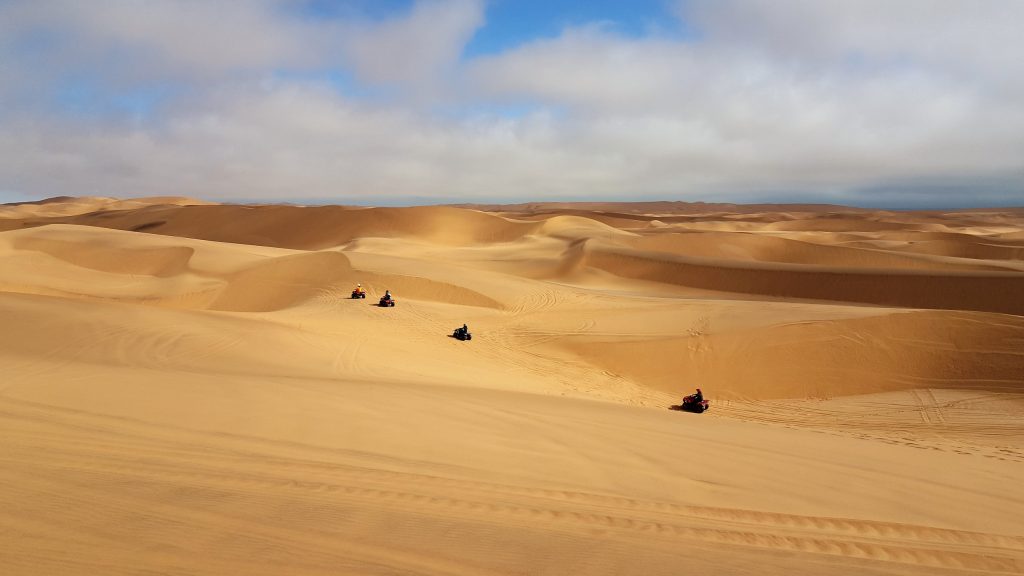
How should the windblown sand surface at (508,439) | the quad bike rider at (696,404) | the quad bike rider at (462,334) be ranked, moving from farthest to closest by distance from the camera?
the quad bike rider at (462,334)
the quad bike rider at (696,404)
the windblown sand surface at (508,439)

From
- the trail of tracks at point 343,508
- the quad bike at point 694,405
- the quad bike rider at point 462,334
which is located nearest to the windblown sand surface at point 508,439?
the trail of tracks at point 343,508

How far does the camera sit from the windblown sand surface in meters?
3.64

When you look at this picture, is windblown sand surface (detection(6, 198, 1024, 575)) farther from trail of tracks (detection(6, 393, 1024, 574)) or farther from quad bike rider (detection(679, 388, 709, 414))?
quad bike rider (detection(679, 388, 709, 414))

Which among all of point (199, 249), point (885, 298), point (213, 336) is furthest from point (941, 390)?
point (199, 249)

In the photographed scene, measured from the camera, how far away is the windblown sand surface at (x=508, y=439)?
143 inches

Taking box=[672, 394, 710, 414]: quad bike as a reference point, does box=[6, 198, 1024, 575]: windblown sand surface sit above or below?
above

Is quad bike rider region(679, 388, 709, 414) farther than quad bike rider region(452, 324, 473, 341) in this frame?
No

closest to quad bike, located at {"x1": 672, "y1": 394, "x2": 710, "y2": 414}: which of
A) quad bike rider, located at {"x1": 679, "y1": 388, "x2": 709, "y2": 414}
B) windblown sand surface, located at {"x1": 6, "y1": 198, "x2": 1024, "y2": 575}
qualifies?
quad bike rider, located at {"x1": 679, "y1": 388, "x2": 709, "y2": 414}

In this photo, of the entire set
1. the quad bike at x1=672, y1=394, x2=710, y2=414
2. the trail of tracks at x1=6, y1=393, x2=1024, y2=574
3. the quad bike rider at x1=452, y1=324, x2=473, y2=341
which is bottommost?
the quad bike at x1=672, y1=394, x2=710, y2=414

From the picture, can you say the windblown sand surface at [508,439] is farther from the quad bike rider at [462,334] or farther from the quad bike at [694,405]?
the quad bike at [694,405]

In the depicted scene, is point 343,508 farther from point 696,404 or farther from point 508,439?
point 696,404

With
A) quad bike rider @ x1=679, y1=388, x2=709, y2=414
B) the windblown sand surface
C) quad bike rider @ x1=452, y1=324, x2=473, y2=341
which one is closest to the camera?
the windblown sand surface

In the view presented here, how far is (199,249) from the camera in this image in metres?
27.8

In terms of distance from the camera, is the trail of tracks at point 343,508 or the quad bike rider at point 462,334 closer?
the trail of tracks at point 343,508
